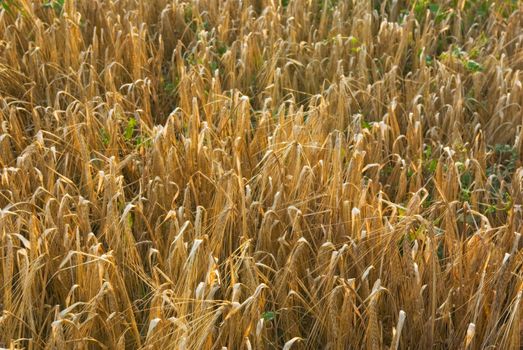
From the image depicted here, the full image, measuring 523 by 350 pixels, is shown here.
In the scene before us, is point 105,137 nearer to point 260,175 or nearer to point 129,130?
point 129,130

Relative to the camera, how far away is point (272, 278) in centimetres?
236

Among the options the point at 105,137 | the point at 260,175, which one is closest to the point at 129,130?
the point at 105,137

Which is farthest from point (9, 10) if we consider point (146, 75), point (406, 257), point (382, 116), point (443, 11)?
point (406, 257)

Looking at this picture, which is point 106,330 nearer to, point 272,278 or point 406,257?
point 272,278

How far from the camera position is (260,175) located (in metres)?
2.56

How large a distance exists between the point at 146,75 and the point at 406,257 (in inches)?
60.4

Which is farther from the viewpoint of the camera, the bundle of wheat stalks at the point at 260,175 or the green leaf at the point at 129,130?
the green leaf at the point at 129,130

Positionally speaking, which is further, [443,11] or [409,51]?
[443,11]

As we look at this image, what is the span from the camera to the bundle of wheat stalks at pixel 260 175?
2.12 meters

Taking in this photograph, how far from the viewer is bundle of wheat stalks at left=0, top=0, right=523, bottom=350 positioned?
212 cm

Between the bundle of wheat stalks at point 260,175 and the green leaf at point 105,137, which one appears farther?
the green leaf at point 105,137

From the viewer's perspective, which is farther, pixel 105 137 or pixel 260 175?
pixel 105 137

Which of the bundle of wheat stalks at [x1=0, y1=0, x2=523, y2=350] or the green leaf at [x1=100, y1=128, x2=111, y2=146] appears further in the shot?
the green leaf at [x1=100, y1=128, x2=111, y2=146]

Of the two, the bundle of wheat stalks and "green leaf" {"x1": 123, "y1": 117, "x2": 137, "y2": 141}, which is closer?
the bundle of wheat stalks
